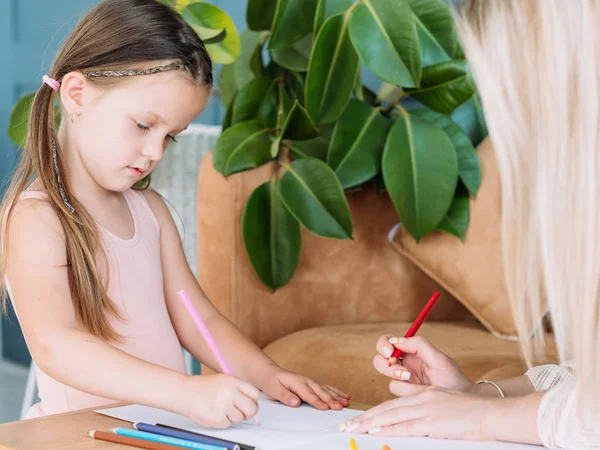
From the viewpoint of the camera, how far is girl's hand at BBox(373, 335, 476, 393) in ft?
3.39

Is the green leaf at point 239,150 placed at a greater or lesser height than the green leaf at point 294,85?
lesser

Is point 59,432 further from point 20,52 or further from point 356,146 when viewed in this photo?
point 20,52

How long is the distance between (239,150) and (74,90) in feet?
1.98

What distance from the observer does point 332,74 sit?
178 centimetres

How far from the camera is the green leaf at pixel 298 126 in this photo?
1.76 meters

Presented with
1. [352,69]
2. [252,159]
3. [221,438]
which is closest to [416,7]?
[352,69]

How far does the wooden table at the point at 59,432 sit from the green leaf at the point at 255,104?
106 cm

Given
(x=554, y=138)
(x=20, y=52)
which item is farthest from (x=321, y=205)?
(x=20, y=52)

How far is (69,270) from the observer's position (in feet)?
3.74

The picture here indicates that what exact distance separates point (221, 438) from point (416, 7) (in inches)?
52.0

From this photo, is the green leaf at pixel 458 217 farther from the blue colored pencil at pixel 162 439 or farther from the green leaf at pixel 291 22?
the blue colored pencil at pixel 162 439

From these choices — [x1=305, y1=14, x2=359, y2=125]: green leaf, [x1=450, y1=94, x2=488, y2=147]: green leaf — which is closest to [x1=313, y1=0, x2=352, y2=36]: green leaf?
[x1=305, y1=14, x2=359, y2=125]: green leaf

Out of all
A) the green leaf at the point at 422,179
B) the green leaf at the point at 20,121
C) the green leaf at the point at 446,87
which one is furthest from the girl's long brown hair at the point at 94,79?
the green leaf at the point at 20,121

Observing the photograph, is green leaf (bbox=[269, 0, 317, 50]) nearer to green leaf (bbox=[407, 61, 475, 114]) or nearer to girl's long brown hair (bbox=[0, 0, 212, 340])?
green leaf (bbox=[407, 61, 475, 114])
